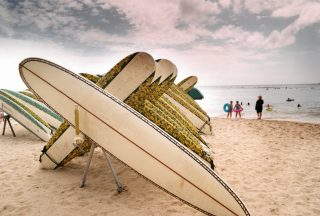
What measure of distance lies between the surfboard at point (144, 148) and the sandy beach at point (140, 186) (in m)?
0.72

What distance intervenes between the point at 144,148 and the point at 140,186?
184cm

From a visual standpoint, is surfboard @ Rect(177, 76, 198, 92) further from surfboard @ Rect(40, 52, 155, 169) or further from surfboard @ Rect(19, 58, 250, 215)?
surfboard @ Rect(19, 58, 250, 215)

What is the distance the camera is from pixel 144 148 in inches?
140

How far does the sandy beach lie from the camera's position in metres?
4.14

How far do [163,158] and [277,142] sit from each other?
761 cm

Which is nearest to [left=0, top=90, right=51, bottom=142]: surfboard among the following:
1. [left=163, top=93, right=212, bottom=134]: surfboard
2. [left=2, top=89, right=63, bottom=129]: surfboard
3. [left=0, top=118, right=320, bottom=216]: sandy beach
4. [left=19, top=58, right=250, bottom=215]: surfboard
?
[left=2, top=89, right=63, bottom=129]: surfboard

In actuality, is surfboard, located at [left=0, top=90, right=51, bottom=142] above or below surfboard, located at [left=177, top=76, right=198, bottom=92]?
below

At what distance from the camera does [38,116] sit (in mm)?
9906

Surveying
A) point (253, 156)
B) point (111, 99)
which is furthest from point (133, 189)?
point (253, 156)

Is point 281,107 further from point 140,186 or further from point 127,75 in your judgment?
point 127,75

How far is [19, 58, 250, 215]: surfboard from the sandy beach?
715 millimetres

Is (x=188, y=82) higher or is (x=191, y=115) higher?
(x=188, y=82)

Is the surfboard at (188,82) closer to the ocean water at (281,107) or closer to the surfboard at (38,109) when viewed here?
the surfboard at (38,109)

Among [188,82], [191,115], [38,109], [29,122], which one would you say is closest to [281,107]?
[188,82]
